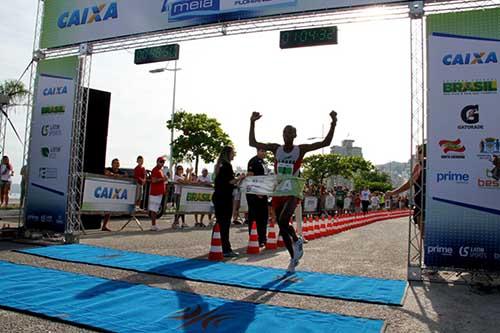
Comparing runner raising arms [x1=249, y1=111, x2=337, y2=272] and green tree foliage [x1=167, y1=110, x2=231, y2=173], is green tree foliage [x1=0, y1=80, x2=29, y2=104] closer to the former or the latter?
runner raising arms [x1=249, y1=111, x2=337, y2=272]

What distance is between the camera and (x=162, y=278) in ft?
19.2

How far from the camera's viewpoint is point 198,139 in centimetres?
3847

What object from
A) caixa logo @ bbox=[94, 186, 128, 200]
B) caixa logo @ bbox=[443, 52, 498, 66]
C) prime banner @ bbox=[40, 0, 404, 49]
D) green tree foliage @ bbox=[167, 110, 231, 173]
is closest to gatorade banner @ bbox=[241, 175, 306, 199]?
caixa logo @ bbox=[443, 52, 498, 66]

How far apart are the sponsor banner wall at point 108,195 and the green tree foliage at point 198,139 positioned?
2578 centimetres

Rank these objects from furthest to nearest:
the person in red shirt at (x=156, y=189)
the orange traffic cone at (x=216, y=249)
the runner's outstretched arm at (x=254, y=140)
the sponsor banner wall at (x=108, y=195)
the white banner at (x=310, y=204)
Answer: the white banner at (x=310, y=204) < the person in red shirt at (x=156, y=189) < the sponsor banner wall at (x=108, y=195) < the orange traffic cone at (x=216, y=249) < the runner's outstretched arm at (x=254, y=140)

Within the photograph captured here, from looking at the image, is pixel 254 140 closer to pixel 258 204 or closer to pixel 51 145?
pixel 258 204

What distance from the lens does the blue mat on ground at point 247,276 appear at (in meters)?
5.30

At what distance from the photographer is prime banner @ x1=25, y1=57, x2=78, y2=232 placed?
31.8 ft

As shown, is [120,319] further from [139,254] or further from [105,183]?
[105,183]

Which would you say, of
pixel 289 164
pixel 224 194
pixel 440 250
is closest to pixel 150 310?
pixel 289 164

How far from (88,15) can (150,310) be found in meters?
8.23

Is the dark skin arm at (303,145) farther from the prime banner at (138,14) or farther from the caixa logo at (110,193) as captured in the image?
the caixa logo at (110,193)

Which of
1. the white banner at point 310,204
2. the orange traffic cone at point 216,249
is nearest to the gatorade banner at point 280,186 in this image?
the orange traffic cone at point 216,249

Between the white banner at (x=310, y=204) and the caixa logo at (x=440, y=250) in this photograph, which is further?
the white banner at (x=310, y=204)
